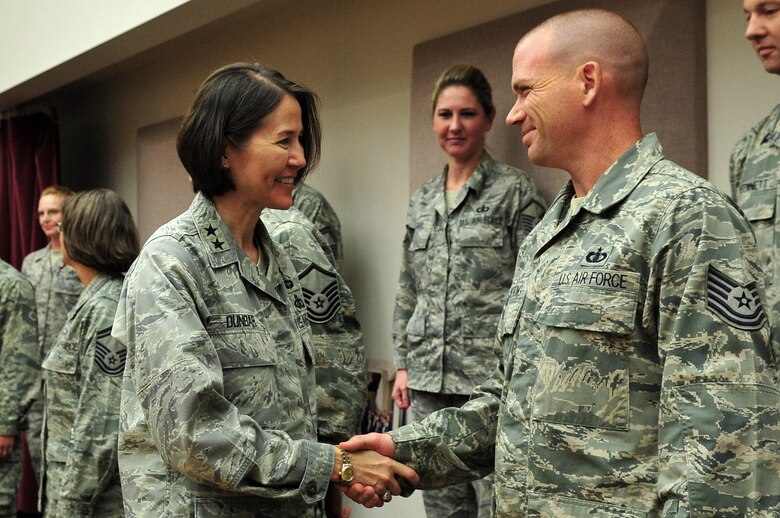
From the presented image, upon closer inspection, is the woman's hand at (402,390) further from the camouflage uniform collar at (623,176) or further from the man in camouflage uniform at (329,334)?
the camouflage uniform collar at (623,176)

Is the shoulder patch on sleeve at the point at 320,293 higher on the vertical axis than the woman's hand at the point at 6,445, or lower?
higher

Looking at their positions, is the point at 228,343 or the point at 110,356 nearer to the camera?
the point at 228,343

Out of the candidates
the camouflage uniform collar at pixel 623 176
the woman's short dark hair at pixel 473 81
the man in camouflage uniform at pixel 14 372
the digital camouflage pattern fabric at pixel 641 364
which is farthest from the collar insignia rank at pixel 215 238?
the man in camouflage uniform at pixel 14 372

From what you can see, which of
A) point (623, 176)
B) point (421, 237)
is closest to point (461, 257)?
point (421, 237)

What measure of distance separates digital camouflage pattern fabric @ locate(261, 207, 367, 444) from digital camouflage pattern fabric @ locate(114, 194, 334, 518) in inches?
25.8

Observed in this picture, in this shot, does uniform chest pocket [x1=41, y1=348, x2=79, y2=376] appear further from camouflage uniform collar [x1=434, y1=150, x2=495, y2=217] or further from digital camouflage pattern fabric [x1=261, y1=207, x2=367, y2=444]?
camouflage uniform collar [x1=434, y1=150, x2=495, y2=217]

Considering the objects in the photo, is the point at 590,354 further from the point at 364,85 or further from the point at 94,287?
the point at 364,85

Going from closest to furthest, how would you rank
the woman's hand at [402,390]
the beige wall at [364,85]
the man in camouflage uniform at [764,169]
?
the man in camouflage uniform at [764,169], the woman's hand at [402,390], the beige wall at [364,85]

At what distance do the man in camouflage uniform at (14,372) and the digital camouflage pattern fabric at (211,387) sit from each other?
233 cm

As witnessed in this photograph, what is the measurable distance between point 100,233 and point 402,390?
1259 millimetres

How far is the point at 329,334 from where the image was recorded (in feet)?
8.70

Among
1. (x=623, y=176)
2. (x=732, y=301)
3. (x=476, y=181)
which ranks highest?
(x=476, y=181)

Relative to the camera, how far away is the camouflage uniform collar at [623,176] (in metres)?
1.66

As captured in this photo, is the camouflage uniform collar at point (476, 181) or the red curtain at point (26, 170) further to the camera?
the red curtain at point (26, 170)
